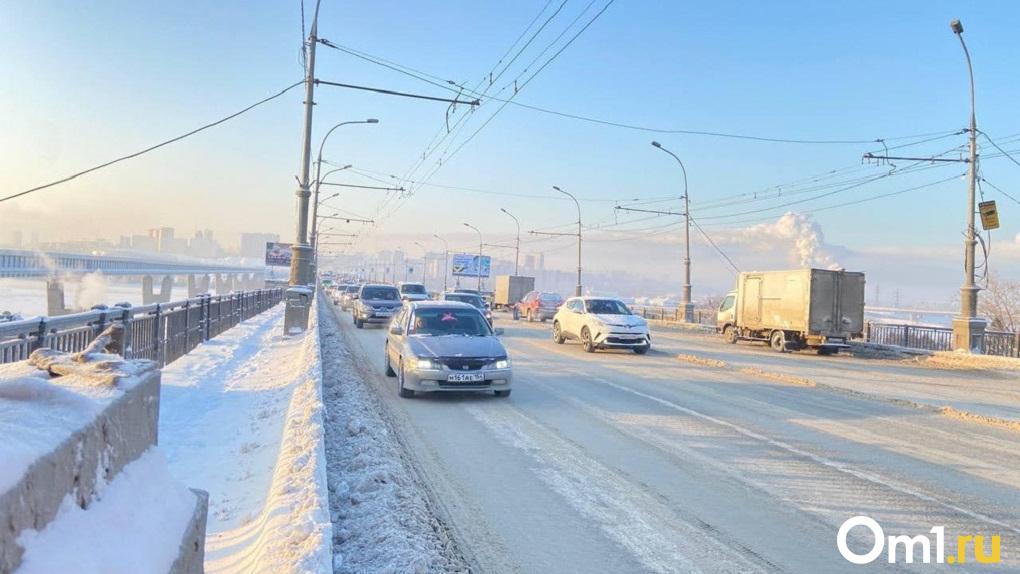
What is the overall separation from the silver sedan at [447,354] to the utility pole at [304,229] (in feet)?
29.5

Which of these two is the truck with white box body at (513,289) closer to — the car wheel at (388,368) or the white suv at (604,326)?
the white suv at (604,326)

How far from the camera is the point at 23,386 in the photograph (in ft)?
6.67

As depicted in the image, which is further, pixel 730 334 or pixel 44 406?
pixel 730 334

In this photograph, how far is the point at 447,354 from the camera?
1129cm

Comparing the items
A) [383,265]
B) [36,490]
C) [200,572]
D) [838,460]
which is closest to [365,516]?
[200,572]

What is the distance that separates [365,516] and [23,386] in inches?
135

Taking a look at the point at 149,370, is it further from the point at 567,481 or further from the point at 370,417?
the point at 370,417

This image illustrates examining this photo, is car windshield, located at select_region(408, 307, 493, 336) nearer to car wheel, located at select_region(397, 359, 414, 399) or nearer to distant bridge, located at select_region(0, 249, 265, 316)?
car wheel, located at select_region(397, 359, 414, 399)

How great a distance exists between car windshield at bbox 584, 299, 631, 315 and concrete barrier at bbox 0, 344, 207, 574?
19.2 meters

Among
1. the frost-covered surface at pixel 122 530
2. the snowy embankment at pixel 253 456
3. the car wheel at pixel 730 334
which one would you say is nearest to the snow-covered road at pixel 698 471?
the snowy embankment at pixel 253 456

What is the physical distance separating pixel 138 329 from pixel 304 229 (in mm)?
9704

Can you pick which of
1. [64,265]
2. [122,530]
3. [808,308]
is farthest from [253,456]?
[64,265]

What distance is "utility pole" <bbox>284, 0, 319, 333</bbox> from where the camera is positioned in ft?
65.9

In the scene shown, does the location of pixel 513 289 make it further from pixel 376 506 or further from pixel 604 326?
pixel 376 506
